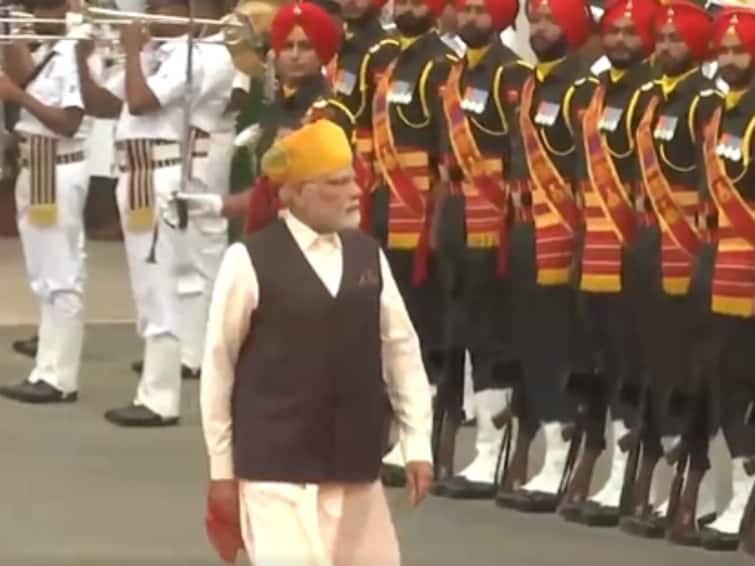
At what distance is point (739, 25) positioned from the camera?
8.60 meters

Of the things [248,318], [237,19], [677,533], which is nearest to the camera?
[248,318]

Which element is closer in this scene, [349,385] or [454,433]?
[349,385]

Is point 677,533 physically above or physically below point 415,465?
below

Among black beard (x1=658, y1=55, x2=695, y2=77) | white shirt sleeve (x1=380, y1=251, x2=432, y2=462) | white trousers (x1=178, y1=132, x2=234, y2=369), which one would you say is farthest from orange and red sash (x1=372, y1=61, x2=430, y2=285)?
white shirt sleeve (x1=380, y1=251, x2=432, y2=462)

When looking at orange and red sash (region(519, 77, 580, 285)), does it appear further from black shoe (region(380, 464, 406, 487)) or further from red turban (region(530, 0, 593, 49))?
black shoe (region(380, 464, 406, 487))

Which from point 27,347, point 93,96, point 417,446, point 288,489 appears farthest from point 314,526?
point 27,347

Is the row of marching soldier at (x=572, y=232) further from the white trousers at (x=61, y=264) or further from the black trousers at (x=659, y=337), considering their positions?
the white trousers at (x=61, y=264)

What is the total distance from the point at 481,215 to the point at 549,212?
0.33 metres

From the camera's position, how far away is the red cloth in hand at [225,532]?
635cm

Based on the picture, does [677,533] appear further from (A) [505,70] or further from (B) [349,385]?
(B) [349,385]

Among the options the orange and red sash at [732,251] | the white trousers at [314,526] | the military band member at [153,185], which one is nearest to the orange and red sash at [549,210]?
the orange and red sash at [732,251]

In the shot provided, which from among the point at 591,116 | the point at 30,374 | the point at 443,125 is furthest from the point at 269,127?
the point at 30,374

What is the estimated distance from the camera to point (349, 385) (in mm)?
6320

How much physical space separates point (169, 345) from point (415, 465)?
16.0ft
